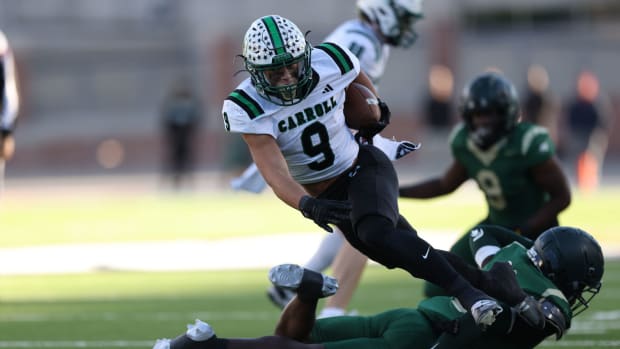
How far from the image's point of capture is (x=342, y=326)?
534 cm

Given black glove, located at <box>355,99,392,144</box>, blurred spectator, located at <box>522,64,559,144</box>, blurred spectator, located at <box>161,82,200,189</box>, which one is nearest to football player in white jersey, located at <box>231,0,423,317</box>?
black glove, located at <box>355,99,392,144</box>

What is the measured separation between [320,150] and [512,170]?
1.80m

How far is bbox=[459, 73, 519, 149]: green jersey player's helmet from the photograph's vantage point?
7.18 metres

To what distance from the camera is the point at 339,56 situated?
19.8 ft

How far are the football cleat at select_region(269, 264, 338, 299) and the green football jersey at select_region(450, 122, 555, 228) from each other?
7.58 feet

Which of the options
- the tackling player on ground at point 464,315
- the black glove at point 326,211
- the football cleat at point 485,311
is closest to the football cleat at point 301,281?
the tackling player on ground at point 464,315

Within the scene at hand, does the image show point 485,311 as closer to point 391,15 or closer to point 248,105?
point 248,105

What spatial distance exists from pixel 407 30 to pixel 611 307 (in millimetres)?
2192

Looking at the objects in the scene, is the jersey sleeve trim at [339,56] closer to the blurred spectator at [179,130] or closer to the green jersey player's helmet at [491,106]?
the green jersey player's helmet at [491,106]

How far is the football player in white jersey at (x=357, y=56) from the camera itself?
23.4 feet

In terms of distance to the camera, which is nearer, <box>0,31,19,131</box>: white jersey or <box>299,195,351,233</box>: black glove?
<box>299,195,351,233</box>: black glove

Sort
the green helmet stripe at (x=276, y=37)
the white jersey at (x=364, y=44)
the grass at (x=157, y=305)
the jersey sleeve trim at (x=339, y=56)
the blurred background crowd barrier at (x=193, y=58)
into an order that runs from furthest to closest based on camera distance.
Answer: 1. the blurred background crowd barrier at (x=193, y=58)
2. the white jersey at (x=364, y=44)
3. the grass at (x=157, y=305)
4. the jersey sleeve trim at (x=339, y=56)
5. the green helmet stripe at (x=276, y=37)

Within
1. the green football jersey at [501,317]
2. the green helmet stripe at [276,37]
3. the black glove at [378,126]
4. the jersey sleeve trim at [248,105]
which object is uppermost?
the green helmet stripe at [276,37]

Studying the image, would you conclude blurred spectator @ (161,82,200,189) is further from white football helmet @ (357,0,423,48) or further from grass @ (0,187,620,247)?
white football helmet @ (357,0,423,48)
